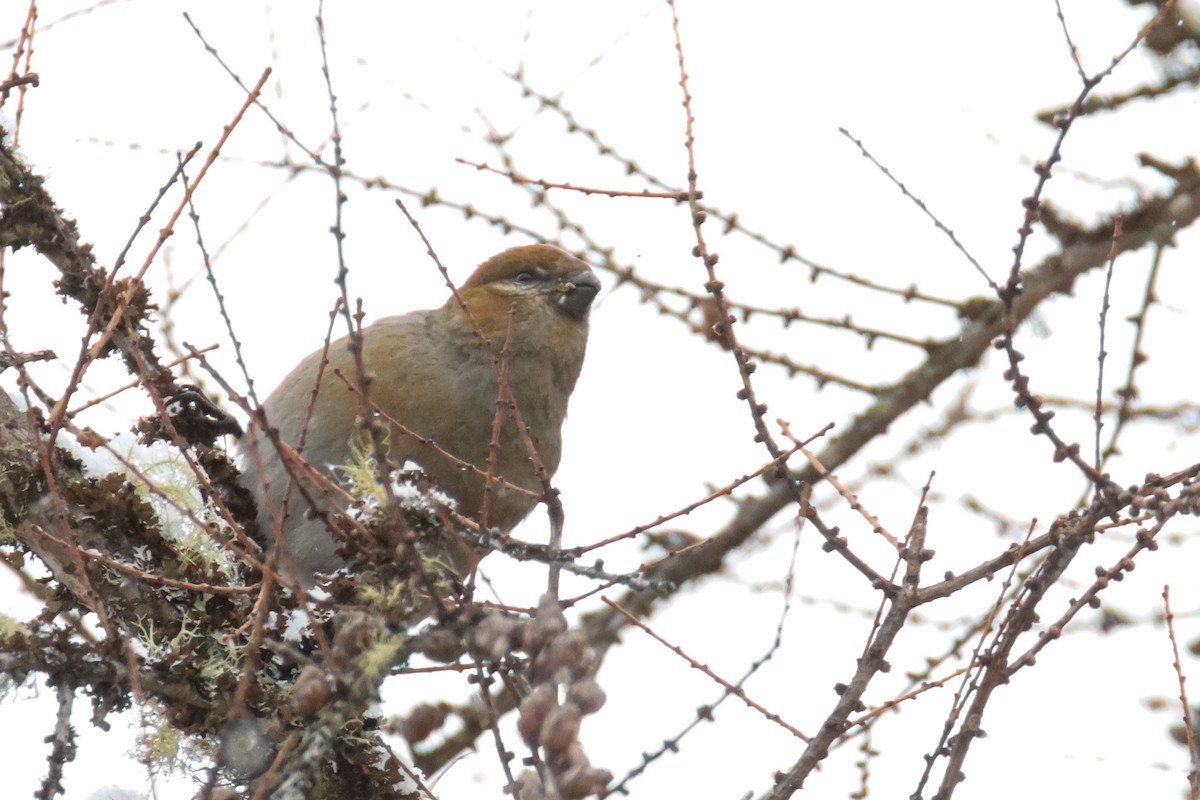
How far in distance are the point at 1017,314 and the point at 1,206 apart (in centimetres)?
253

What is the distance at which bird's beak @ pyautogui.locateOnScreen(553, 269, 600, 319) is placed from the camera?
15.1 ft

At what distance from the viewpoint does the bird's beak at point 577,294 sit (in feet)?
15.1

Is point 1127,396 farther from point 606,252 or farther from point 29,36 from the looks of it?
point 29,36

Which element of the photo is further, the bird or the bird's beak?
the bird's beak

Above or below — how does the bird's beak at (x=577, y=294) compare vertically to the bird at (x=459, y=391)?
above

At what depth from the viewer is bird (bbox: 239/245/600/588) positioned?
3.71 metres

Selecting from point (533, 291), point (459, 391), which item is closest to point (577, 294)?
point (533, 291)

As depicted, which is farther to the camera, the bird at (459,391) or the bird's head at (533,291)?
the bird's head at (533,291)

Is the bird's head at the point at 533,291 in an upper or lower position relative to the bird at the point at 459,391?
upper

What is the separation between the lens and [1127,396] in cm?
342

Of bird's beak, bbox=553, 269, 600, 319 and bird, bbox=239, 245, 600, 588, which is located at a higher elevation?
bird's beak, bbox=553, 269, 600, 319

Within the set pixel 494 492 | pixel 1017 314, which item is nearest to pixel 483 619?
pixel 494 492

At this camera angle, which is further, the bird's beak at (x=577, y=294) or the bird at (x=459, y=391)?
the bird's beak at (x=577, y=294)

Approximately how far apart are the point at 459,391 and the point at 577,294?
2.36 ft
